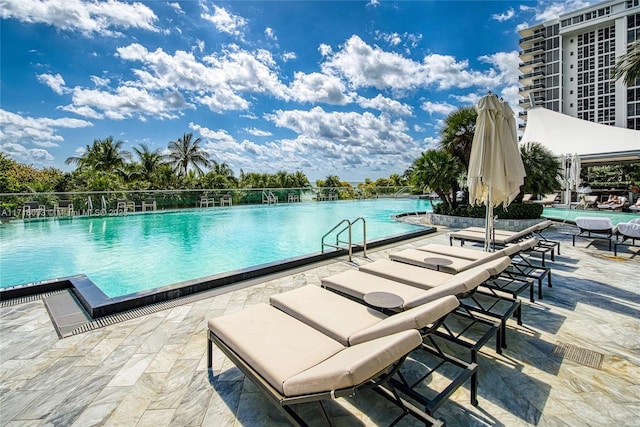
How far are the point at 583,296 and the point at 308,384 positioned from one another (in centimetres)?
436

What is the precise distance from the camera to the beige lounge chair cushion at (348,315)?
177 cm

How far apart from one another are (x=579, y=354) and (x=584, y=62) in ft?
192

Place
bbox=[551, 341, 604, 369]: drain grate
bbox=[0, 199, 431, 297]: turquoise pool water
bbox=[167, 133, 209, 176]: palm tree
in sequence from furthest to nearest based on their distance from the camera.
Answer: bbox=[167, 133, 209, 176]: palm tree, bbox=[0, 199, 431, 297]: turquoise pool water, bbox=[551, 341, 604, 369]: drain grate

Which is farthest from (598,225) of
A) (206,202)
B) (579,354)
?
(206,202)

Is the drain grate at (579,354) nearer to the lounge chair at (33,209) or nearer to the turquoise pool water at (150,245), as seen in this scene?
the turquoise pool water at (150,245)

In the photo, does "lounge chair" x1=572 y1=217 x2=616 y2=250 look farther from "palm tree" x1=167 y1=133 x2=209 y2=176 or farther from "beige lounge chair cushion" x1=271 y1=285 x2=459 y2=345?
"palm tree" x1=167 y1=133 x2=209 y2=176

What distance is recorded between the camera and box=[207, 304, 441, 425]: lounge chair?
54.8 inches

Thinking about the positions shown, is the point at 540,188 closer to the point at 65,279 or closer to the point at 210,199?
the point at 65,279

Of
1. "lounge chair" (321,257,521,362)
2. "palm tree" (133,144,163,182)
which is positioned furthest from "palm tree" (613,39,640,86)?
"palm tree" (133,144,163,182)

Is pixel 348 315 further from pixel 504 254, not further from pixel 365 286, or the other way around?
pixel 504 254

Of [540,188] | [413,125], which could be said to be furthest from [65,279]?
[413,125]

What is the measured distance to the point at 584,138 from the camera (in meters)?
14.6

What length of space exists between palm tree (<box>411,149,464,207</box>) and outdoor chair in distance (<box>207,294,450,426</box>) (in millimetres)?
9294

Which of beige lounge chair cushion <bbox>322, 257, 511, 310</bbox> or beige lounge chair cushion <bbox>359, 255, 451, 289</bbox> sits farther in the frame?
beige lounge chair cushion <bbox>359, 255, 451, 289</bbox>
